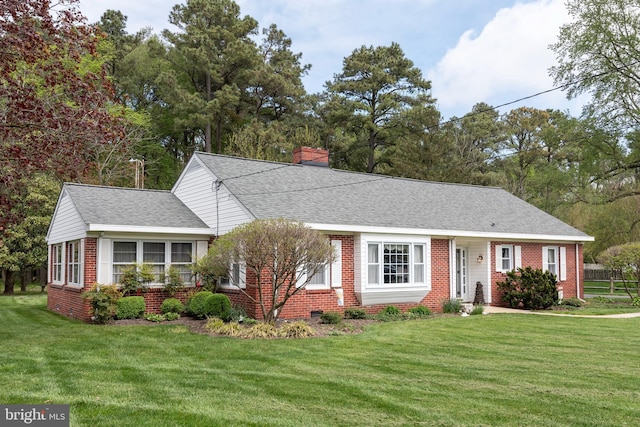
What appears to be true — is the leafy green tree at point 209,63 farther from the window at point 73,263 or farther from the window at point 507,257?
the window at point 507,257

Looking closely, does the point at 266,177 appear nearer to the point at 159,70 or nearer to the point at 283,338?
the point at 283,338

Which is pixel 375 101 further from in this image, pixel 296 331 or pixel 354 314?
pixel 296 331

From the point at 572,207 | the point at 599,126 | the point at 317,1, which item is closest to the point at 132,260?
the point at 317,1

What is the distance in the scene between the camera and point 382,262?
15.8 m

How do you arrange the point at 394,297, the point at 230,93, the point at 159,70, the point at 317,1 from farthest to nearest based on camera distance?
the point at 159,70 < the point at 230,93 < the point at 394,297 < the point at 317,1

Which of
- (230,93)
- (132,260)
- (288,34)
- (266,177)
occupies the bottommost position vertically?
(132,260)

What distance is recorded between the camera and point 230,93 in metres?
34.7

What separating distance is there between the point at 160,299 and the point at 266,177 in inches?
205

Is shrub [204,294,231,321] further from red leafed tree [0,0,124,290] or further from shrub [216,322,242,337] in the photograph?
red leafed tree [0,0,124,290]

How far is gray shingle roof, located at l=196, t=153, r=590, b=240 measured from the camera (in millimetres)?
15781

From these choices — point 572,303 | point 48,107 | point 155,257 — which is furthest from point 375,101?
point 48,107

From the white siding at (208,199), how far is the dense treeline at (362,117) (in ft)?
26.8

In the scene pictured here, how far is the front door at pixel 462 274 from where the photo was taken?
63.4 feet

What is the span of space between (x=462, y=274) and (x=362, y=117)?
2139 cm
